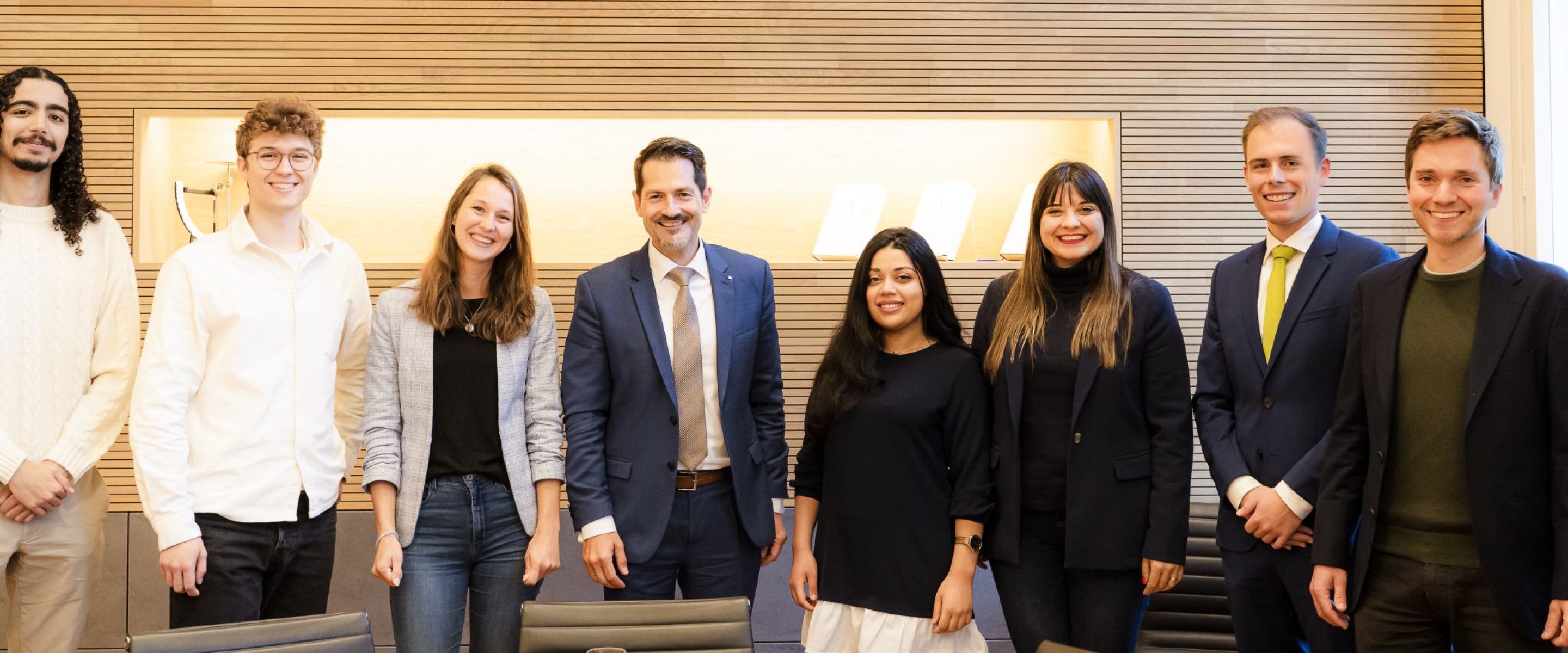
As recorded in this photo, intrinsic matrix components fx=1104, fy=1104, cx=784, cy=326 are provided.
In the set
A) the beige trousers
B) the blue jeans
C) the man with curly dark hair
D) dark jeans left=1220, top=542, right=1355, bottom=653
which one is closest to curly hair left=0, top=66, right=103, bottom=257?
the man with curly dark hair

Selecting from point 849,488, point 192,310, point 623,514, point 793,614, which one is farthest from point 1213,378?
point 192,310

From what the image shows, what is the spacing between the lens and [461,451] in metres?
2.64

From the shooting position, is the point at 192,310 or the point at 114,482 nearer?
the point at 192,310

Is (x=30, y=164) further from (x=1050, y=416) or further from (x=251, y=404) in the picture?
(x=1050, y=416)

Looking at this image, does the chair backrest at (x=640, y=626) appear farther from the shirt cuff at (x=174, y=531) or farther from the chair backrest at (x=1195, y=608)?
the chair backrest at (x=1195, y=608)

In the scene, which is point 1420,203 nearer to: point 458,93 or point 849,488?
point 849,488

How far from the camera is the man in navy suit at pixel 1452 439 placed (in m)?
2.13

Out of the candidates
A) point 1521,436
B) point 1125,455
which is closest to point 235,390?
point 1125,455

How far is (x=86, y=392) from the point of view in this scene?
9.27ft

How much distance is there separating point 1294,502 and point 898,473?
881mm

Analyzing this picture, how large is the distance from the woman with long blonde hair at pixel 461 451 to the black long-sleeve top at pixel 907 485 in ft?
2.30

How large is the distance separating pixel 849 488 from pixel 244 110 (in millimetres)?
2901

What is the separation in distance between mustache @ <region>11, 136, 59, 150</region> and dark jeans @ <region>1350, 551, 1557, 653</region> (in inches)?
128

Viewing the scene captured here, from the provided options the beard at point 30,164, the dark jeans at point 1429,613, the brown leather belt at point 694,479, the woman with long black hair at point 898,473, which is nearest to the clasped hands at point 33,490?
the beard at point 30,164
